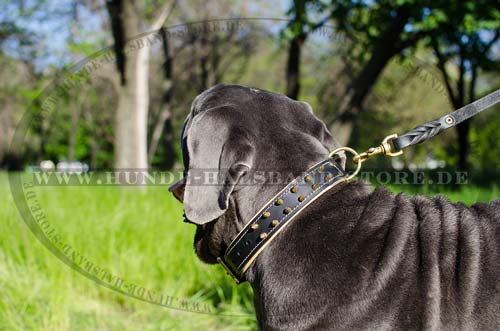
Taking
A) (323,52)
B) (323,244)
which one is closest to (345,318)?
(323,244)

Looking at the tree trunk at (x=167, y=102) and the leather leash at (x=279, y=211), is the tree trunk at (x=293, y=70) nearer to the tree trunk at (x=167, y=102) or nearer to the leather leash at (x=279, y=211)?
the tree trunk at (x=167, y=102)

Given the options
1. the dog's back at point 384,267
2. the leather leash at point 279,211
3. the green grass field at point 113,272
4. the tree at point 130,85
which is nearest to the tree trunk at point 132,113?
the tree at point 130,85

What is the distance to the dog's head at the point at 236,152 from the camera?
186 centimetres

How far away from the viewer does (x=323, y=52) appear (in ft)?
47.9

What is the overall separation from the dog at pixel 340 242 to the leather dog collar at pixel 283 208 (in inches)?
1.7

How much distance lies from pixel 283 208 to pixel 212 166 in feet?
1.00

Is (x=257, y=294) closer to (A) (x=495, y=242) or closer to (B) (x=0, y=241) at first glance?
(A) (x=495, y=242)

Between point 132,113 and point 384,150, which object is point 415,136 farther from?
point 132,113

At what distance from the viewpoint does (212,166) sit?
6.19 feet

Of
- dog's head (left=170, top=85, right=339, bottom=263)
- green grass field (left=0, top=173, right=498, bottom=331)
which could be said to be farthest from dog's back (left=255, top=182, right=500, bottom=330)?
green grass field (left=0, top=173, right=498, bottom=331)

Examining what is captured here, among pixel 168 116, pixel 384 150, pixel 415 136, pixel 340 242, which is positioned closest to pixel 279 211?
pixel 340 242

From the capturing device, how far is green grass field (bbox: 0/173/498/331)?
11.9 feet

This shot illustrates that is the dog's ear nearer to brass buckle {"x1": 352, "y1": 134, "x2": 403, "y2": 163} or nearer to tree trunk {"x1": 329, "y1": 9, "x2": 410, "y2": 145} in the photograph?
brass buckle {"x1": 352, "y1": 134, "x2": 403, "y2": 163}

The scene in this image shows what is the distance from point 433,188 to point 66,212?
3745 millimetres
